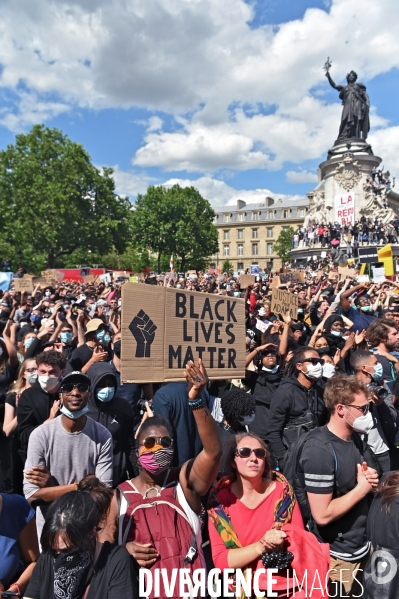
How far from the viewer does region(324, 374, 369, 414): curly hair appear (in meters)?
2.87

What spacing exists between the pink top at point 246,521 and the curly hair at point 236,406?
1.00m

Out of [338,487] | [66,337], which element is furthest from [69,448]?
[66,337]

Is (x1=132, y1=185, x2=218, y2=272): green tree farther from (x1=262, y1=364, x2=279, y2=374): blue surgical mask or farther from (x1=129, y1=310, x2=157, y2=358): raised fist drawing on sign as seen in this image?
(x1=129, y1=310, x2=157, y2=358): raised fist drawing on sign

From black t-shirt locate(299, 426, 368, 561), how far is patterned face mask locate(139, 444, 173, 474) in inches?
30.7

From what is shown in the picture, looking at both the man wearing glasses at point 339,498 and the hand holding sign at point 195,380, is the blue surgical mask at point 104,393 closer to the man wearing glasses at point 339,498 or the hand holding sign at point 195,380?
the hand holding sign at point 195,380

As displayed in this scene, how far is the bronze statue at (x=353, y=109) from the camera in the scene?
39.8 meters

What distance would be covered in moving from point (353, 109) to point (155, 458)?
1693 inches

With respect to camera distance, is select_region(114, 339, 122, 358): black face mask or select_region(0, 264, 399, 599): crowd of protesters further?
select_region(114, 339, 122, 358): black face mask

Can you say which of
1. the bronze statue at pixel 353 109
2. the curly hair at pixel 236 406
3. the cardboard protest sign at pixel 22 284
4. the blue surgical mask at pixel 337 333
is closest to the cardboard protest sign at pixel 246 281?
the blue surgical mask at pixel 337 333

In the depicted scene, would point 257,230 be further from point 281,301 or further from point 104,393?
point 104,393

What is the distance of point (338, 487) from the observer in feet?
8.54

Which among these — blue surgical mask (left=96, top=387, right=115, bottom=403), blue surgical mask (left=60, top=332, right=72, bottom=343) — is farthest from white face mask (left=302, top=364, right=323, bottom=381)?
blue surgical mask (left=60, top=332, right=72, bottom=343)

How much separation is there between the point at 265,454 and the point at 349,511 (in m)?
0.59

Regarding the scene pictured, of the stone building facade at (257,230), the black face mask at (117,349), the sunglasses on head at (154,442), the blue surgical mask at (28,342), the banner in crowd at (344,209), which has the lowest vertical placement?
the sunglasses on head at (154,442)
